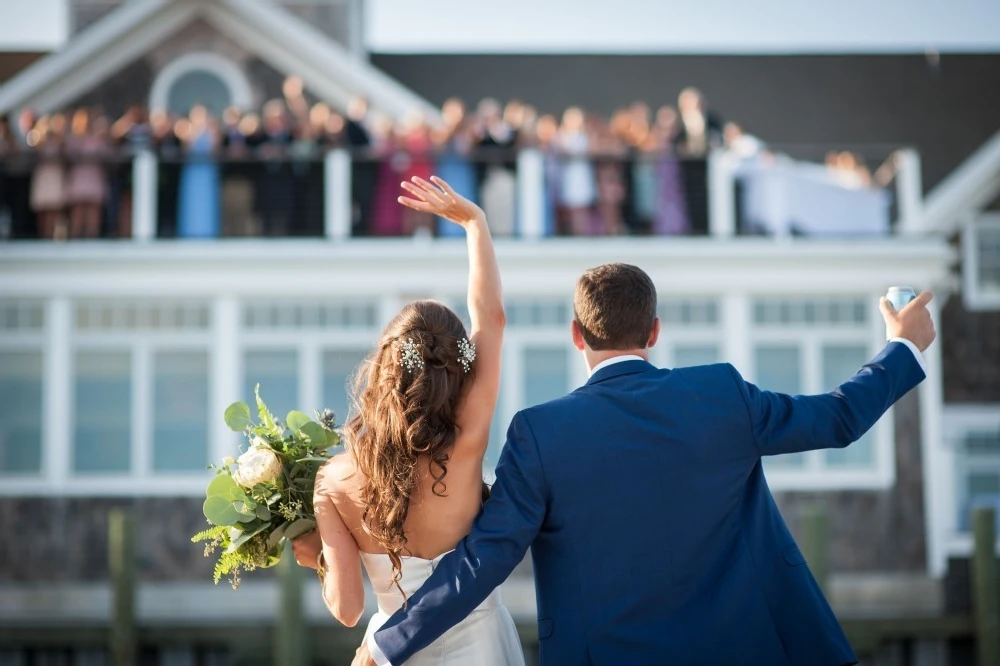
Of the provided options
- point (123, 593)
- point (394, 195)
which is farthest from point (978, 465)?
point (123, 593)

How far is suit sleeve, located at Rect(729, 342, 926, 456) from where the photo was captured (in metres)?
3.49

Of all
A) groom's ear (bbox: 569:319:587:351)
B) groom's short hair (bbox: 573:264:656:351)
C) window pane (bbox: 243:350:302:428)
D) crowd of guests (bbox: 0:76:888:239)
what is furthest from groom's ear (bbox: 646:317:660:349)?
window pane (bbox: 243:350:302:428)

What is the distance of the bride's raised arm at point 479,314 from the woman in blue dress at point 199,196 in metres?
10.6

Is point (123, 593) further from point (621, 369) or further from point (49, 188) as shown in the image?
point (621, 369)

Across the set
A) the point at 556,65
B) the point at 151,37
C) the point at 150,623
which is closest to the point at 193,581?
the point at 150,623

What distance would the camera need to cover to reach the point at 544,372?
13969 millimetres

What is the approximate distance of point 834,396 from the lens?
3547 mm

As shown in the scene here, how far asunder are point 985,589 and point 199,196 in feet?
31.3

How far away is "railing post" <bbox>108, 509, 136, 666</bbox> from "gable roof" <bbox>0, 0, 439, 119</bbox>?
8.30 meters

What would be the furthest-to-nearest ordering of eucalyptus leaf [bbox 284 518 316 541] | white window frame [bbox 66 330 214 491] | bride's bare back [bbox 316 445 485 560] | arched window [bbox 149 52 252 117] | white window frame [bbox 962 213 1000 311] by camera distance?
white window frame [bbox 962 213 1000 311], arched window [bbox 149 52 252 117], white window frame [bbox 66 330 214 491], eucalyptus leaf [bbox 284 518 316 541], bride's bare back [bbox 316 445 485 560]

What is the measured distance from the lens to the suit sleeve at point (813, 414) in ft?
11.5

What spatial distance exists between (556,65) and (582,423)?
18.4 m

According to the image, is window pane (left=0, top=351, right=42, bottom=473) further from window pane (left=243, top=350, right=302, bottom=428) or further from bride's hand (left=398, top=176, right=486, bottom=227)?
bride's hand (left=398, top=176, right=486, bottom=227)

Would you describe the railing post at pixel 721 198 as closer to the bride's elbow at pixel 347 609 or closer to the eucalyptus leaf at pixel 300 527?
the eucalyptus leaf at pixel 300 527
